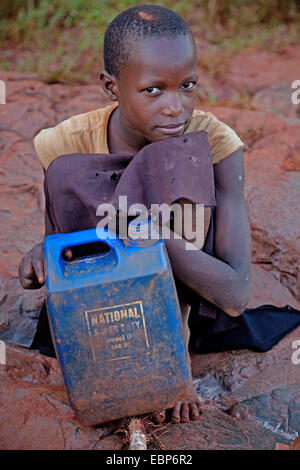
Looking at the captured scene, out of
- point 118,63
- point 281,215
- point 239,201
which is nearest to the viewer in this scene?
point 118,63

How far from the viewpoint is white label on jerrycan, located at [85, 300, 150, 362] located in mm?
1642

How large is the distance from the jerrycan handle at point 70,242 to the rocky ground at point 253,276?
21.1 inches

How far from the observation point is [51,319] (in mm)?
1640

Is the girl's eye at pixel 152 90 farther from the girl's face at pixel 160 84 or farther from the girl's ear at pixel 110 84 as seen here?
the girl's ear at pixel 110 84

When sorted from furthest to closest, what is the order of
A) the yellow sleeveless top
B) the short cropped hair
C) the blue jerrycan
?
the yellow sleeveless top, the short cropped hair, the blue jerrycan

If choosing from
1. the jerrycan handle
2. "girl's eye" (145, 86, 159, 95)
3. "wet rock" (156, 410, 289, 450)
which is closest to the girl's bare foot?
"wet rock" (156, 410, 289, 450)

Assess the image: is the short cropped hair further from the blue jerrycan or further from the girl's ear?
the blue jerrycan

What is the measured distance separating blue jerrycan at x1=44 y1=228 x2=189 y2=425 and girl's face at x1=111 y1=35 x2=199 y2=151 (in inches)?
17.7

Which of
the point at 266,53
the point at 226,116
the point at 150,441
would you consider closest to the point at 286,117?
the point at 226,116

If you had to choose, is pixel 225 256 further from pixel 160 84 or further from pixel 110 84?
pixel 110 84

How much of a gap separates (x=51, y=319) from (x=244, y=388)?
0.92m

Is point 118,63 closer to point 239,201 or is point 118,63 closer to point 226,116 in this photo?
point 239,201

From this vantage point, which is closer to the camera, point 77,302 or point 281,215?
point 77,302

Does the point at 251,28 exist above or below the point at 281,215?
above
